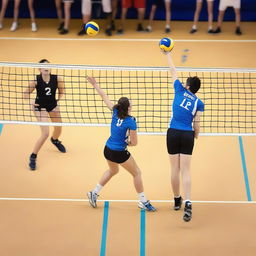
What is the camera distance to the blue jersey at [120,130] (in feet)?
28.9

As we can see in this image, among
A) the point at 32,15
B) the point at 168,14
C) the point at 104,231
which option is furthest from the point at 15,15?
the point at 104,231

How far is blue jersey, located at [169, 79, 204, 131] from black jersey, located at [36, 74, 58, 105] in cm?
244

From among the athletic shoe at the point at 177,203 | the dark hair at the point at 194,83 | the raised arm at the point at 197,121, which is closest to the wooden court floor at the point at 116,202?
the athletic shoe at the point at 177,203

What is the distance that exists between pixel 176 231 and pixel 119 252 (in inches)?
37.8

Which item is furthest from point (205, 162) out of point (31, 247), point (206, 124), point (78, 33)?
point (78, 33)

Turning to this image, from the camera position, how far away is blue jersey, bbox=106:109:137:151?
8820 mm

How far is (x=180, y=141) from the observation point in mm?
9070

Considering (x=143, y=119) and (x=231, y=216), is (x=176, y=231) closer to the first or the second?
(x=231, y=216)

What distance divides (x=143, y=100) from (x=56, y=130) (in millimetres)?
2507

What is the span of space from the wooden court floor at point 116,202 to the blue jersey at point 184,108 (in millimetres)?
1421

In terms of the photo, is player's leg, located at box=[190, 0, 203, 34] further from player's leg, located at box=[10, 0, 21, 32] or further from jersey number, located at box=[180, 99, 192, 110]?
jersey number, located at box=[180, 99, 192, 110]

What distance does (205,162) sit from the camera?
35.7 feet

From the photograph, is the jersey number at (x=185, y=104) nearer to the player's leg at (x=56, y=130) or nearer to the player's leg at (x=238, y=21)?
the player's leg at (x=56, y=130)

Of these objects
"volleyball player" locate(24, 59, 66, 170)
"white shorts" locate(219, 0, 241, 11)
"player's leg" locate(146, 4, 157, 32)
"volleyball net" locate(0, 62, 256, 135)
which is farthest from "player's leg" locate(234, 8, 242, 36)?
"volleyball player" locate(24, 59, 66, 170)
